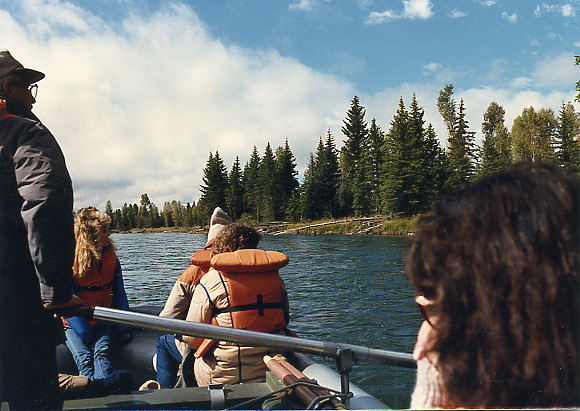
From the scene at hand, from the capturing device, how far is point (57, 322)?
1.43 metres

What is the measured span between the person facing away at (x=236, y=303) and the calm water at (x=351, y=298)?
2.28 ft

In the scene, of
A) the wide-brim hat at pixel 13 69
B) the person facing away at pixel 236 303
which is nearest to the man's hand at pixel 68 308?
the wide-brim hat at pixel 13 69

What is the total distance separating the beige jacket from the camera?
2166 mm

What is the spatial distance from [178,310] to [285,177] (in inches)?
1659

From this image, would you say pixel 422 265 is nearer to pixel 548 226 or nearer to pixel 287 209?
pixel 548 226

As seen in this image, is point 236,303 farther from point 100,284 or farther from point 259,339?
point 100,284

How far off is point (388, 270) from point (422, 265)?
10074mm

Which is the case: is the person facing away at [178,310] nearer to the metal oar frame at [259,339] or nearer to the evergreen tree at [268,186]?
the metal oar frame at [259,339]

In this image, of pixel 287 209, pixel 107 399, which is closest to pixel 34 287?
pixel 107 399

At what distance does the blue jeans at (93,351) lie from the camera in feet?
8.87

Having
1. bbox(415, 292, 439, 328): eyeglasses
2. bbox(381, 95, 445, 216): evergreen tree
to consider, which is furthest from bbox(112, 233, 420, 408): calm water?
bbox(381, 95, 445, 216): evergreen tree

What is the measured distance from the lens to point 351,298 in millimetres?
7969

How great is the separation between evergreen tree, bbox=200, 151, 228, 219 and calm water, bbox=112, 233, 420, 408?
27789 mm

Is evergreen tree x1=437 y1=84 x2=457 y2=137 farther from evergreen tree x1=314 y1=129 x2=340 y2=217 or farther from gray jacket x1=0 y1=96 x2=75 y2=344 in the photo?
evergreen tree x1=314 y1=129 x2=340 y2=217
